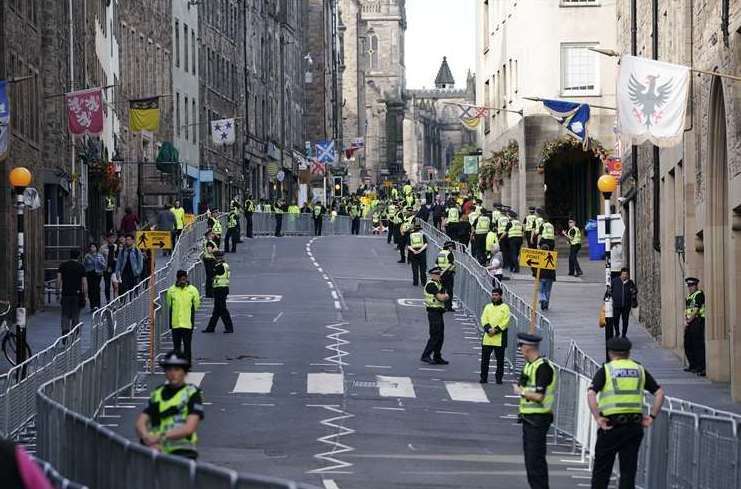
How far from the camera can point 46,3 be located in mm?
49531

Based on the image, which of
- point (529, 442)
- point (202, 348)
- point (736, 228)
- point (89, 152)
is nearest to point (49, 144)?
point (89, 152)

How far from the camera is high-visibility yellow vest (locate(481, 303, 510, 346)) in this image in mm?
31672

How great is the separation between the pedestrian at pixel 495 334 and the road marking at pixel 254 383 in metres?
3.39

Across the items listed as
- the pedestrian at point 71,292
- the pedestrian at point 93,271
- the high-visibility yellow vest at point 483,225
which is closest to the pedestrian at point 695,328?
the pedestrian at point 71,292

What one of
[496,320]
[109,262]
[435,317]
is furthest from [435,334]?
[109,262]

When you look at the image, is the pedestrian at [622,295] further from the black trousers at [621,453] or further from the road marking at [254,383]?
the black trousers at [621,453]

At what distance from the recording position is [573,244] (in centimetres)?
5175

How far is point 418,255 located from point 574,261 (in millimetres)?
5340

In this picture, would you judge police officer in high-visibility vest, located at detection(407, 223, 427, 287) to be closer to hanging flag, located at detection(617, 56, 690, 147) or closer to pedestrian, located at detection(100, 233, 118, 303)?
pedestrian, located at detection(100, 233, 118, 303)

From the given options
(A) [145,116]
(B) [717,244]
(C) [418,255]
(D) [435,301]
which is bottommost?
(D) [435,301]

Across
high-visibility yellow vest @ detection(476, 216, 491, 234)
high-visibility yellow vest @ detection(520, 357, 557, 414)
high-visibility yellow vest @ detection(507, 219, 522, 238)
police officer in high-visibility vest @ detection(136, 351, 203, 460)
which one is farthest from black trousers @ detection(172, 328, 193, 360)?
high-visibility yellow vest @ detection(476, 216, 491, 234)

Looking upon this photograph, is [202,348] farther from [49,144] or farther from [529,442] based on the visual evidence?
[529,442]

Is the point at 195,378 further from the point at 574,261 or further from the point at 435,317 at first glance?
the point at 574,261

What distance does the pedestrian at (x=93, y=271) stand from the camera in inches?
1681
